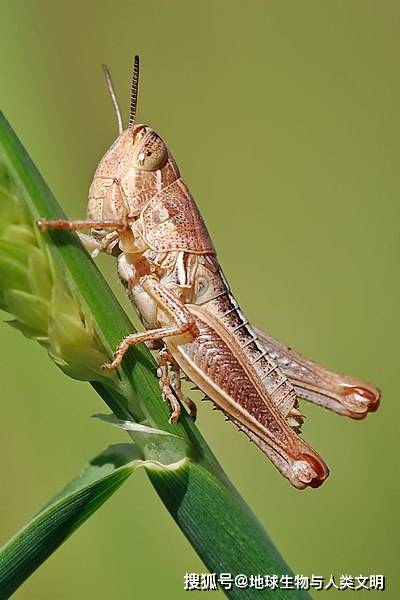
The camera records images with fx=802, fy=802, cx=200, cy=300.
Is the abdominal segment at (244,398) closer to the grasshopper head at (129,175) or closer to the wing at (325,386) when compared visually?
the wing at (325,386)

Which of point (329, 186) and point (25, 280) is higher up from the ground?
point (329, 186)

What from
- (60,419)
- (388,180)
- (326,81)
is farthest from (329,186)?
(60,419)

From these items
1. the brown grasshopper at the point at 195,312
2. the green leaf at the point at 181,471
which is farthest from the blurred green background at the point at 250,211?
the green leaf at the point at 181,471

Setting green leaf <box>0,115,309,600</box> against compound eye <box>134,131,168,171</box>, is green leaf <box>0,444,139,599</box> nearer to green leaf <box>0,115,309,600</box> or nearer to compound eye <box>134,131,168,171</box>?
green leaf <box>0,115,309,600</box>

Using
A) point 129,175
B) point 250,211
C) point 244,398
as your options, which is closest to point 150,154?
point 129,175

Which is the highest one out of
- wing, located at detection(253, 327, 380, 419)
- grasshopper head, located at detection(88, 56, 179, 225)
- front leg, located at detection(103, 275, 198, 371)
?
grasshopper head, located at detection(88, 56, 179, 225)

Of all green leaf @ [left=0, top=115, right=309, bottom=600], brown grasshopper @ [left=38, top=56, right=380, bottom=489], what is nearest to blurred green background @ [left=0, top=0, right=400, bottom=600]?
brown grasshopper @ [left=38, top=56, right=380, bottom=489]

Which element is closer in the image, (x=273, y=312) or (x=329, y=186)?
(x=273, y=312)

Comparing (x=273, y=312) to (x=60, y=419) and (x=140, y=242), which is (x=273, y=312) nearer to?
(x=60, y=419)

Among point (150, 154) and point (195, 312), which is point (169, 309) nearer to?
point (195, 312)
